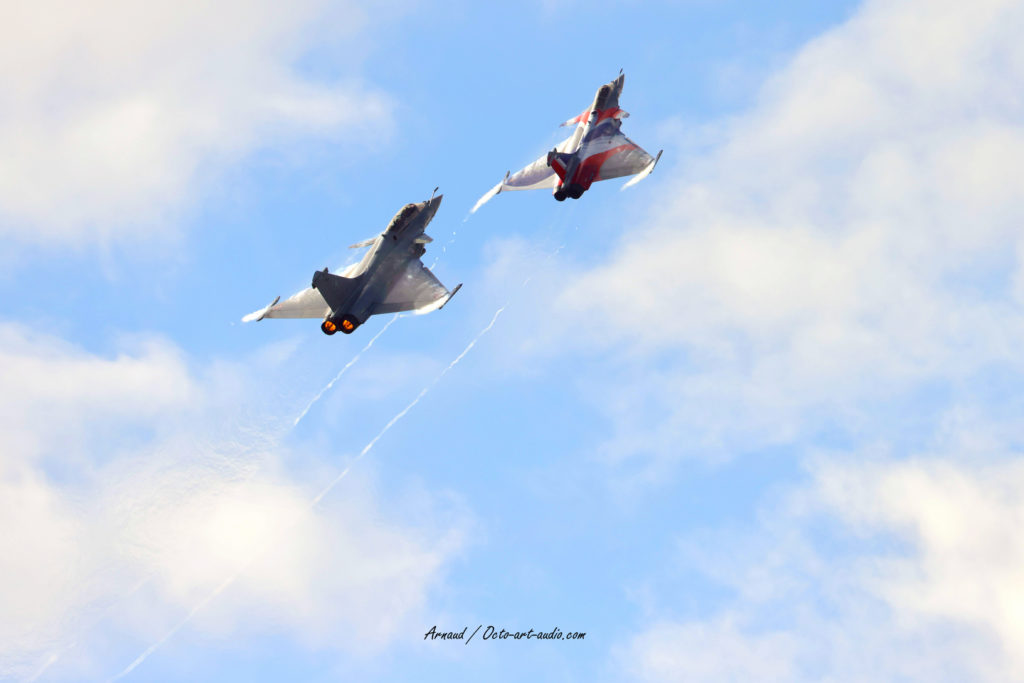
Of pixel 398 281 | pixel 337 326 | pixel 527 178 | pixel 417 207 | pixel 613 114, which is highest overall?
pixel 613 114

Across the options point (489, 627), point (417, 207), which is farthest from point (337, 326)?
point (489, 627)

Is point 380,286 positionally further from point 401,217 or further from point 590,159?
point 590,159

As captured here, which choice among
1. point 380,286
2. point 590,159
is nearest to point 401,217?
point 380,286

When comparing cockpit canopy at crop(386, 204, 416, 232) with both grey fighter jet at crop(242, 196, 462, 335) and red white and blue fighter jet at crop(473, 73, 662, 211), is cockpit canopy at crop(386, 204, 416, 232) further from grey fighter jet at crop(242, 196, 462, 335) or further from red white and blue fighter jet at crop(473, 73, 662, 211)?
red white and blue fighter jet at crop(473, 73, 662, 211)

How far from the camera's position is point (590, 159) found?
79.7 m

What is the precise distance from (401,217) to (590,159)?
598 inches

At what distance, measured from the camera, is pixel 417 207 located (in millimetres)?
72875

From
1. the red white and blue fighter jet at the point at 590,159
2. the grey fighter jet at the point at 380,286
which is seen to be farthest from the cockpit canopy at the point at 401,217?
the red white and blue fighter jet at the point at 590,159

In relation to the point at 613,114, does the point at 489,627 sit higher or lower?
lower

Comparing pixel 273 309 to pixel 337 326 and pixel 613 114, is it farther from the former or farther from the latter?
pixel 613 114

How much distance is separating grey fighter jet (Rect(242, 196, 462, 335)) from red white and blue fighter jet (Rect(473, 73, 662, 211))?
7.95 m

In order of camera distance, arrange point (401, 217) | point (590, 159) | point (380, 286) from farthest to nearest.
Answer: point (590, 159) → point (401, 217) → point (380, 286)

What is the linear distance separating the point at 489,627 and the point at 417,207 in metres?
26.2

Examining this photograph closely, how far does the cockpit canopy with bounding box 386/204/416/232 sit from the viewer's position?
7200 cm
